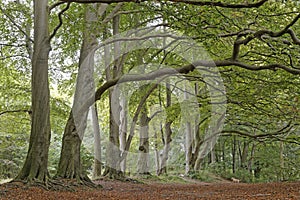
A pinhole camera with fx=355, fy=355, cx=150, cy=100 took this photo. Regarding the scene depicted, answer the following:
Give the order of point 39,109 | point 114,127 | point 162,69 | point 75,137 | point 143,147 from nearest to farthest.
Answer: point 39,109, point 162,69, point 75,137, point 114,127, point 143,147

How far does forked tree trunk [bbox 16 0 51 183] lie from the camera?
26.3 ft

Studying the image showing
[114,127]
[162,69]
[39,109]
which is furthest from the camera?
[114,127]

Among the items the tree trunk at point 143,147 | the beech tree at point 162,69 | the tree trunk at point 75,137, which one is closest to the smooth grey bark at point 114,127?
the tree trunk at point 143,147

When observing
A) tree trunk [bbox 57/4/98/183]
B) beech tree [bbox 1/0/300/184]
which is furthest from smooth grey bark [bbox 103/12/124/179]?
beech tree [bbox 1/0/300/184]

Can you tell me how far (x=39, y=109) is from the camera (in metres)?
8.46

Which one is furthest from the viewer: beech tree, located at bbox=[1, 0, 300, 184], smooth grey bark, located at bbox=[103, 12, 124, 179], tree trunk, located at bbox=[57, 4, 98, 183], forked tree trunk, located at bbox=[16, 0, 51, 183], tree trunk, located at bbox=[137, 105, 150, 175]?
tree trunk, located at bbox=[137, 105, 150, 175]

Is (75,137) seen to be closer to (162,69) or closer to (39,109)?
(39,109)

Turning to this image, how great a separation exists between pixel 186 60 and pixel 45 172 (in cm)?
833

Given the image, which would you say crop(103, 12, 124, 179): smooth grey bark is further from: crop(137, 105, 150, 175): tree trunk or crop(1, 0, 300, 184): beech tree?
crop(1, 0, 300, 184): beech tree

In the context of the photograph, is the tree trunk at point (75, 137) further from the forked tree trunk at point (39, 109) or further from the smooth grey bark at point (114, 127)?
the smooth grey bark at point (114, 127)

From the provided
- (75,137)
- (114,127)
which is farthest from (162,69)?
(114,127)

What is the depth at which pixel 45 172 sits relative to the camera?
8.14m

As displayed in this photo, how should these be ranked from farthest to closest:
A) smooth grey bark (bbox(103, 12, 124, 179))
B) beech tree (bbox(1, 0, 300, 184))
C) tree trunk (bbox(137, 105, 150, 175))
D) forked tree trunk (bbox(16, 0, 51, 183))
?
tree trunk (bbox(137, 105, 150, 175)), smooth grey bark (bbox(103, 12, 124, 179)), forked tree trunk (bbox(16, 0, 51, 183)), beech tree (bbox(1, 0, 300, 184))

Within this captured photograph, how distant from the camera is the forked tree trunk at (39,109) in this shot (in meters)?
8.03
